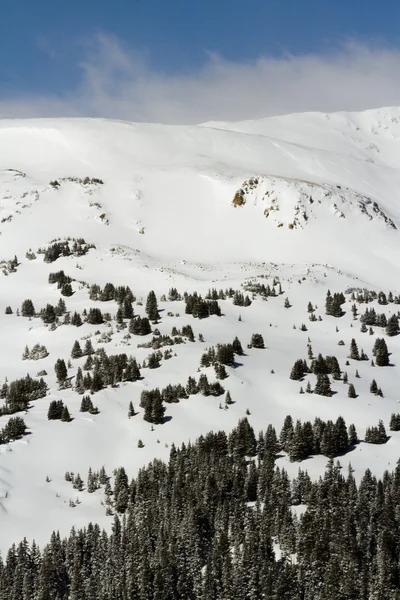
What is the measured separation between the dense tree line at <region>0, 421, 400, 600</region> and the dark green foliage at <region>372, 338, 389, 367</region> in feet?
159

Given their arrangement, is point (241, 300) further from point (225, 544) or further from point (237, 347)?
point (225, 544)

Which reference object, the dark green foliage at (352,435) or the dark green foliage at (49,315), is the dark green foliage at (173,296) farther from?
the dark green foliage at (352,435)

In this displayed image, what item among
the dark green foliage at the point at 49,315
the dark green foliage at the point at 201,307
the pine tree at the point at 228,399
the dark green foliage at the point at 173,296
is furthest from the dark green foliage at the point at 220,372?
the dark green foliage at the point at 49,315

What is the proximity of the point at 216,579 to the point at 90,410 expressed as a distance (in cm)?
4278

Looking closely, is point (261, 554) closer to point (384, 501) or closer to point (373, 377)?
point (384, 501)

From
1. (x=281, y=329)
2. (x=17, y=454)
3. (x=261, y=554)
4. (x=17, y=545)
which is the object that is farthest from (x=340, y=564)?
(x=281, y=329)

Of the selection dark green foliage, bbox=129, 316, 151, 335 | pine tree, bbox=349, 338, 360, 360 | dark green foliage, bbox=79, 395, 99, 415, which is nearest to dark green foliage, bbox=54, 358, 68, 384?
dark green foliage, bbox=79, 395, 99, 415

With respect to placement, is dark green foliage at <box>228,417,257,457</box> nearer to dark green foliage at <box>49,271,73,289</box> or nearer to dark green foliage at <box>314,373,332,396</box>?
dark green foliage at <box>314,373,332,396</box>

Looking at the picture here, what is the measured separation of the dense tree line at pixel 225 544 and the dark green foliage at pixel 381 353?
48439 millimetres

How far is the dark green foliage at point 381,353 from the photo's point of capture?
147 meters

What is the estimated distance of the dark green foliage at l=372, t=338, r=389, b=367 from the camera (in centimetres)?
14688

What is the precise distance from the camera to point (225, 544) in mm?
87500

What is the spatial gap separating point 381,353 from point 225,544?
72.0 meters

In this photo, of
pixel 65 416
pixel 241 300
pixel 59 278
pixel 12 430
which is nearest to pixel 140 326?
pixel 241 300
